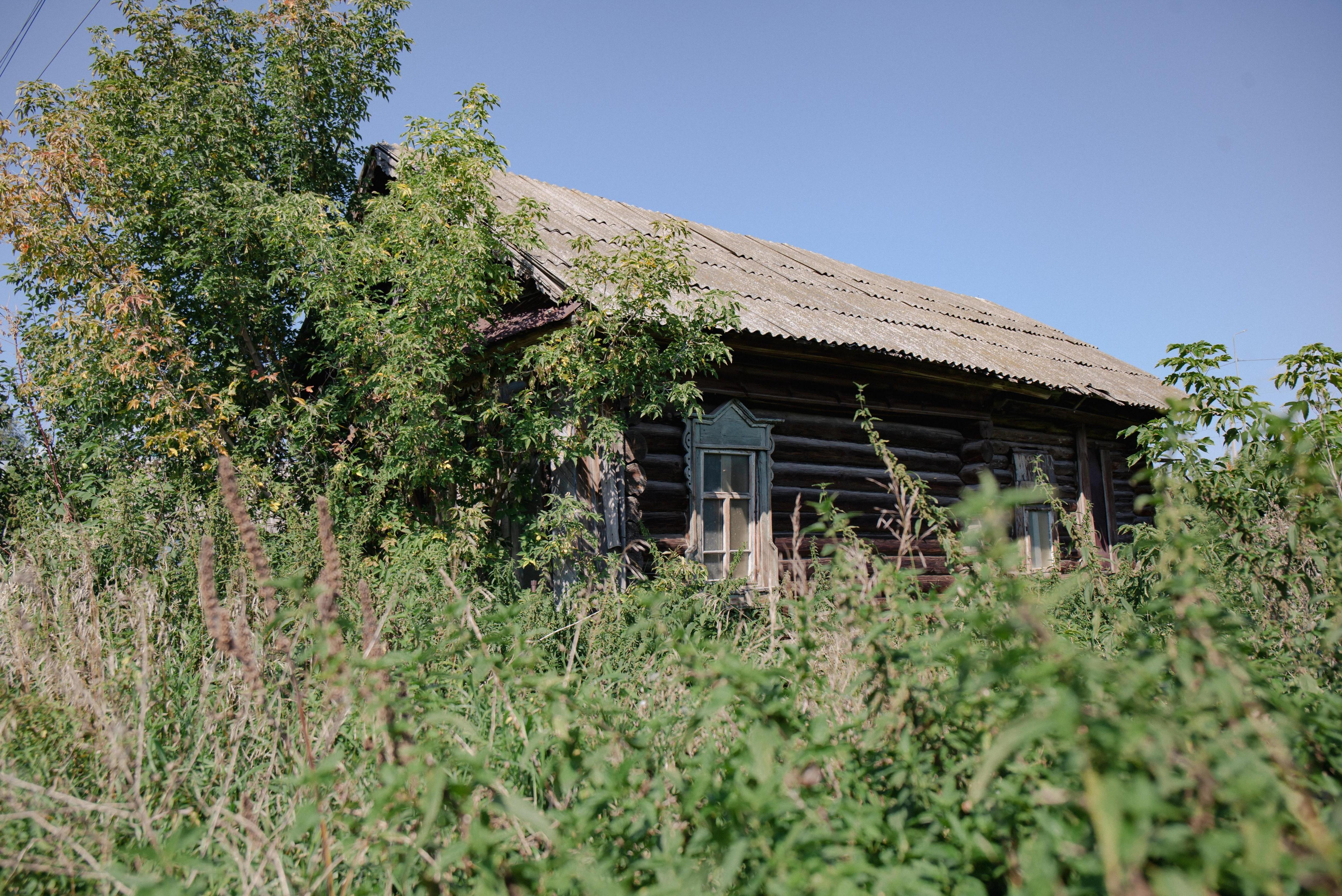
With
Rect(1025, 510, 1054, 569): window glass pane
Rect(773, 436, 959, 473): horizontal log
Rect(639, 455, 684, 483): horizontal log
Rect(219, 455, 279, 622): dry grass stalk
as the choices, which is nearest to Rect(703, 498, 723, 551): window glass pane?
Rect(639, 455, 684, 483): horizontal log

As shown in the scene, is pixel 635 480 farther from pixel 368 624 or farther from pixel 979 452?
pixel 979 452

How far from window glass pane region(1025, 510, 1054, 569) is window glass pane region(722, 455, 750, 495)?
4330 mm

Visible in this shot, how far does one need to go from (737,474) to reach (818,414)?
1.12 meters

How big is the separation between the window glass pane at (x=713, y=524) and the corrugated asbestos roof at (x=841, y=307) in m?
1.51

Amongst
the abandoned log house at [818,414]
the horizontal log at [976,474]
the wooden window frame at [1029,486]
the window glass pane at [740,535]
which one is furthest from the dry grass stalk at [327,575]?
the wooden window frame at [1029,486]

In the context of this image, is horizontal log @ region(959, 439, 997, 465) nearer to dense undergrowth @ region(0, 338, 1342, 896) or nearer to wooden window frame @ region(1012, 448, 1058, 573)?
wooden window frame @ region(1012, 448, 1058, 573)

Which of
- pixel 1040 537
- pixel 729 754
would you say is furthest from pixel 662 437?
pixel 1040 537

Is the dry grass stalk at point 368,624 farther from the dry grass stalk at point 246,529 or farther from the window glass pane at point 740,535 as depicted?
the window glass pane at point 740,535

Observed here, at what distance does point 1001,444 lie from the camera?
8523 millimetres

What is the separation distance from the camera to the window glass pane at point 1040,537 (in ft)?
29.8

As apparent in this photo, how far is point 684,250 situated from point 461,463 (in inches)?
88.8

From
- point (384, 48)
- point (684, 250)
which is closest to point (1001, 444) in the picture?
point (684, 250)

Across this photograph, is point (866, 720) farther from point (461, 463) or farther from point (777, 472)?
point (777, 472)

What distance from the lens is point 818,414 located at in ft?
23.2
